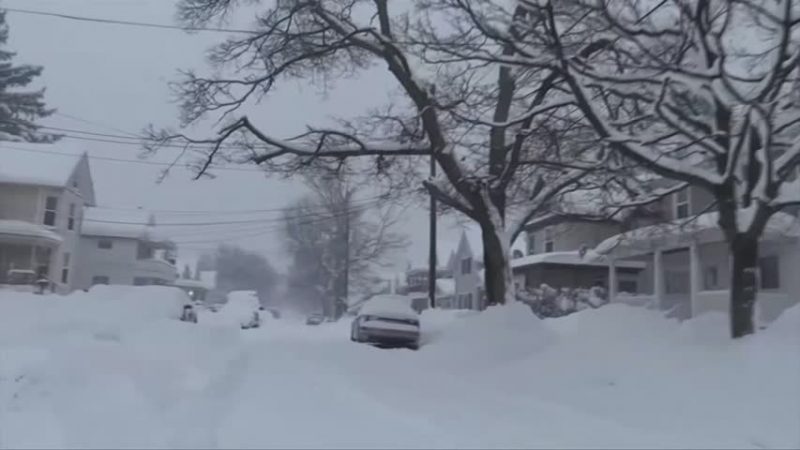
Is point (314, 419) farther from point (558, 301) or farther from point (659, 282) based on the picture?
point (558, 301)

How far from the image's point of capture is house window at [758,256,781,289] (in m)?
24.9

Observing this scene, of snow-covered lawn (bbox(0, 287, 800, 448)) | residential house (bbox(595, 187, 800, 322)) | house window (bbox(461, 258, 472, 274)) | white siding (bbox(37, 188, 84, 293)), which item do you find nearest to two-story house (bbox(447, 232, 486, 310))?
house window (bbox(461, 258, 472, 274))

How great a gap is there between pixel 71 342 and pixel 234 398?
5.20 meters

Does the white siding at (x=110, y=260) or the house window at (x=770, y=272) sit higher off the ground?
the white siding at (x=110, y=260)

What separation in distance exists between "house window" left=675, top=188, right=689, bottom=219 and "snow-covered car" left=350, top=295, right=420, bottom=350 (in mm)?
11210

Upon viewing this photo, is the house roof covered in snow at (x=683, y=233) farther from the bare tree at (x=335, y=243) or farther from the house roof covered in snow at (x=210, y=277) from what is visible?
the house roof covered in snow at (x=210, y=277)

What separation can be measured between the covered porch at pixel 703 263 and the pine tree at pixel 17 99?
42406mm

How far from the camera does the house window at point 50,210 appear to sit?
142 feet

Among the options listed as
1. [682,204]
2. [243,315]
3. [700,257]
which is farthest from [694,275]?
[243,315]

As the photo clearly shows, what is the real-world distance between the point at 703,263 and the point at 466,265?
2774cm

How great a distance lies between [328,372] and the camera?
13875 millimetres

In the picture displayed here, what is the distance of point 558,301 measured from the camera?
103 feet

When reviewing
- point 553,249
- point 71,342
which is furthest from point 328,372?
point 553,249

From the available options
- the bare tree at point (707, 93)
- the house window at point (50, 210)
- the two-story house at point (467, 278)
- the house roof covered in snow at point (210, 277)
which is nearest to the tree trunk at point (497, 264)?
the bare tree at point (707, 93)
